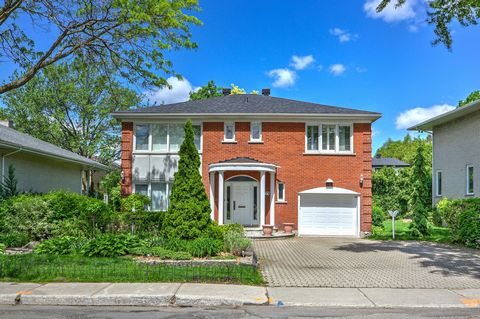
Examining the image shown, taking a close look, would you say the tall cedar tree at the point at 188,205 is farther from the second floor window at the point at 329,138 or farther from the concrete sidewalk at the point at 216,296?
the second floor window at the point at 329,138

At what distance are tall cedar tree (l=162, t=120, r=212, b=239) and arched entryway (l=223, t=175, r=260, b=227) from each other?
697 centimetres

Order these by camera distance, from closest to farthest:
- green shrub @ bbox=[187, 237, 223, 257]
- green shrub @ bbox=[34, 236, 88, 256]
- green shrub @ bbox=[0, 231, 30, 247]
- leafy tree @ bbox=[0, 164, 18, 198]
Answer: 1. green shrub @ bbox=[187, 237, 223, 257]
2. green shrub @ bbox=[34, 236, 88, 256]
3. green shrub @ bbox=[0, 231, 30, 247]
4. leafy tree @ bbox=[0, 164, 18, 198]

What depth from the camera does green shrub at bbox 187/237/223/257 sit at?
1124 centimetres

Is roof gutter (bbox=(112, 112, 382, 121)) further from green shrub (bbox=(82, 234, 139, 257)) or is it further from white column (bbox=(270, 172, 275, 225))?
green shrub (bbox=(82, 234, 139, 257))

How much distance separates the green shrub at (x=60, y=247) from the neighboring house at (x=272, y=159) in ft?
27.0

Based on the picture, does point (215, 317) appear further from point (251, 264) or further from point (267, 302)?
point (251, 264)

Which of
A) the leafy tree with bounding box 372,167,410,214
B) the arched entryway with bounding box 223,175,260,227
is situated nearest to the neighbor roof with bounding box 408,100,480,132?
the leafy tree with bounding box 372,167,410,214

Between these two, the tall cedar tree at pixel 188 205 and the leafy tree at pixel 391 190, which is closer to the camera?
the tall cedar tree at pixel 188 205

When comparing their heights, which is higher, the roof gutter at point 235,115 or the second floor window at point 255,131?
the roof gutter at point 235,115

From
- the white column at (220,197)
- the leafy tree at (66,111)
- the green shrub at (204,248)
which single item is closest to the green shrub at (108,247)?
the green shrub at (204,248)

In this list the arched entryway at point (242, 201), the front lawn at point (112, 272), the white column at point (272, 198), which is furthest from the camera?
the arched entryway at point (242, 201)

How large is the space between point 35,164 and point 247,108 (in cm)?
1029

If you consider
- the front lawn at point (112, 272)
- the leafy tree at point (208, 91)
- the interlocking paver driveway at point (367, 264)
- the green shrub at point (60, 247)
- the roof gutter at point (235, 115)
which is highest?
the leafy tree at point (208, 91)

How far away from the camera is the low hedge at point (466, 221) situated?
15695 millimetres
